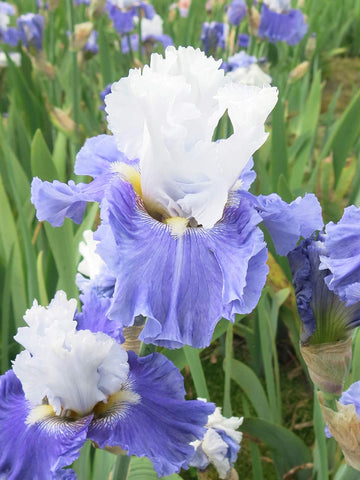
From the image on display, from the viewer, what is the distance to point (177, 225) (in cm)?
45

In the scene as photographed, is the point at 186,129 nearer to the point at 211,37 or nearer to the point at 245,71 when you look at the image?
the point at 245,71

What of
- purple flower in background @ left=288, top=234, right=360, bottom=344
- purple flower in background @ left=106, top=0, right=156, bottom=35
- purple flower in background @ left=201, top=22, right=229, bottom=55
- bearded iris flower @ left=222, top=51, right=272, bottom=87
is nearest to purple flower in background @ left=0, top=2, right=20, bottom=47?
purple flower in background @ left=106, top=0, right=156, bottom=35

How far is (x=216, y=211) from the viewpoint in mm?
436

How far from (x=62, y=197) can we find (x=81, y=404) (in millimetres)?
178

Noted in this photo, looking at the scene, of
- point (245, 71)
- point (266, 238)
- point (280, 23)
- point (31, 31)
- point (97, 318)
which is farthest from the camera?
point (280, 23)

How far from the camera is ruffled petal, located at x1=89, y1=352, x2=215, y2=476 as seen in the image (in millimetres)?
458

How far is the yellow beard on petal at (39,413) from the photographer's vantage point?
48 cm

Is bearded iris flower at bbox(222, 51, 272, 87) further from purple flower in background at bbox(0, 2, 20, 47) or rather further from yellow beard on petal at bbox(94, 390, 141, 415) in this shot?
yellow beard on petal at bbox(94, 390, 141, 415)

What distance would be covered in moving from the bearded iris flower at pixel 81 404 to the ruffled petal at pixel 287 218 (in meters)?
0.15

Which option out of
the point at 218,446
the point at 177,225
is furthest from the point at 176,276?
the point at 218,446

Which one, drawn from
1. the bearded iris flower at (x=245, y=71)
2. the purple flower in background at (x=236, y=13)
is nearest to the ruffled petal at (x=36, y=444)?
the bearded iris flower at (x=245, y=71)

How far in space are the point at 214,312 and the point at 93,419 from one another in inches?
6.4

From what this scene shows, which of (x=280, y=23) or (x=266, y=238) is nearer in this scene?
(x=266, y=238)

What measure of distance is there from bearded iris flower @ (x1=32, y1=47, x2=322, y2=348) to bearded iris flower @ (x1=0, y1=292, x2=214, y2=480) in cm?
7
